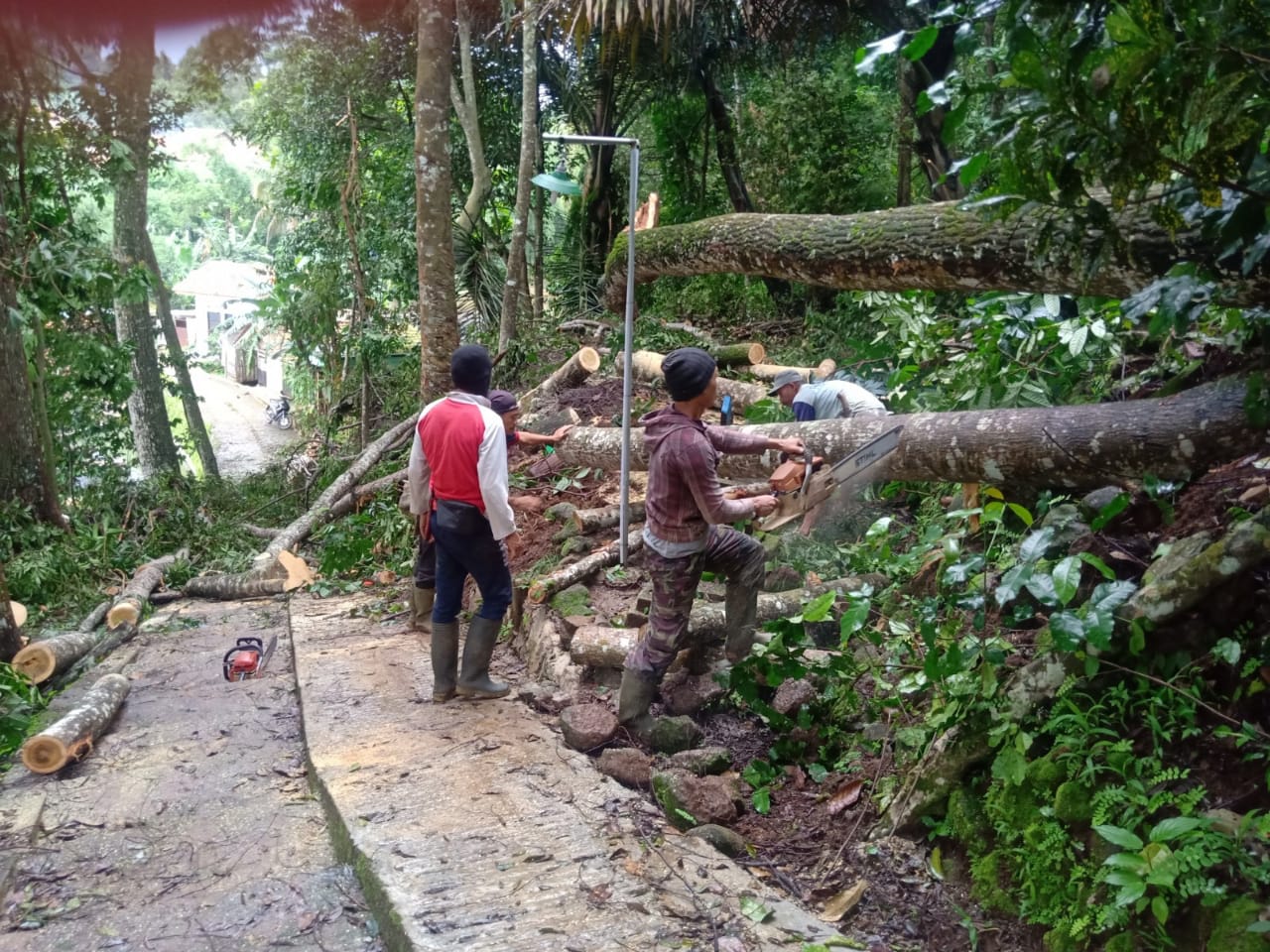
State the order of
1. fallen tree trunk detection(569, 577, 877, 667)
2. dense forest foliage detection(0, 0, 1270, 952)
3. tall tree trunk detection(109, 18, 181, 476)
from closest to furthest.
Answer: dense forest foliage detection(0, 0, 1270, 952) → fallen tree trunk detection(569, 577, 877, 667) → tall tree trunk detection(109, 18, 181, 476)

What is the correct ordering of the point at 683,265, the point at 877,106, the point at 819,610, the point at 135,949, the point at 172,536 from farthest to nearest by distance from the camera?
the point at 877,106 → the point at 172,536 → the point at 683,265 → the point at 819,610 → the point at 135,949

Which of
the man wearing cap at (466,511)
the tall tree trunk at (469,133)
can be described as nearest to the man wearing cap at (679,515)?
the man wearing cap at (466,511)

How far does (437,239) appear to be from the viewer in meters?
8.02

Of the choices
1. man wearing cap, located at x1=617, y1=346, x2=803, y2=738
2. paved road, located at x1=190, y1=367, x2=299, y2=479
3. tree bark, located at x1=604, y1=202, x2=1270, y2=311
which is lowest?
paved road, located at x1=190, y1=367, x2=299, y2=479

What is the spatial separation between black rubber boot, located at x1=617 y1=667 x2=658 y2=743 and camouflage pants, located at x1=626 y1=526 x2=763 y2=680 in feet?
0.11

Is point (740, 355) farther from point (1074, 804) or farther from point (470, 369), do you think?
point (1074, 804)

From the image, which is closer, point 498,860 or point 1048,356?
point 498,860

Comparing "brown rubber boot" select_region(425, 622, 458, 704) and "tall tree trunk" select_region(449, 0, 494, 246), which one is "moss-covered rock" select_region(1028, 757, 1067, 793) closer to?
"brown rubber boot" select_region(425, 622, 458, 704)

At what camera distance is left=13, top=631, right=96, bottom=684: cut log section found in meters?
6.03

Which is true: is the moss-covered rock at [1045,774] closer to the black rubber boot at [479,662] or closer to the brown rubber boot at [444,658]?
the black rubber boot at [479,662]

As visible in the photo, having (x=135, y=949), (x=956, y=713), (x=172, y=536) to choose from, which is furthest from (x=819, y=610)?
(x=172, y=536)

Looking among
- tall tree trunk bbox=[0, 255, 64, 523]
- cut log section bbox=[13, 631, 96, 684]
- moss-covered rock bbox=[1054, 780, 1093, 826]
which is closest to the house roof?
tall tree trunk bbox=[0, 255, 64, 523]

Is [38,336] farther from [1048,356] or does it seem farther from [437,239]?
[1048,356]

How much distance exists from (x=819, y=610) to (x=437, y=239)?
5621 mm
